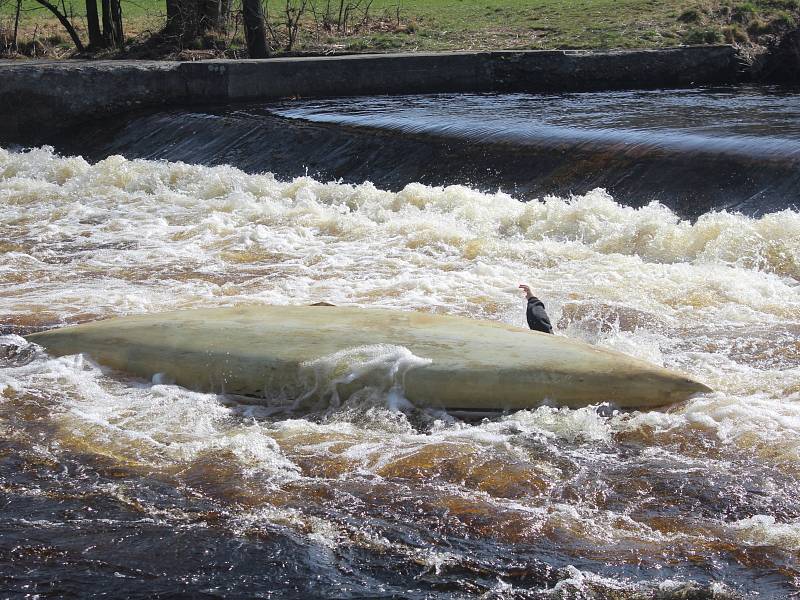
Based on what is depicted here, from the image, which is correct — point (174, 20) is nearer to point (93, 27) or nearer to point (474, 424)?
point (93, 27)

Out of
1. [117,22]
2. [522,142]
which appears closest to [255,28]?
[117,22]

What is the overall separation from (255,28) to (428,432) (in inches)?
510

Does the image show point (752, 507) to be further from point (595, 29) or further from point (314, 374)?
point (595, 29)

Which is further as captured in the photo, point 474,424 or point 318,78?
point 318,78

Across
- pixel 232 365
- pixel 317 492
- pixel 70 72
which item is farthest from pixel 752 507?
pixel 70 72

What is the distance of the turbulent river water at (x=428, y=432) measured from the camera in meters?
3.81

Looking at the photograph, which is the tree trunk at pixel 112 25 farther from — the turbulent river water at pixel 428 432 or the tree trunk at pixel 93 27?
the turbulent river water at pixel 428 432

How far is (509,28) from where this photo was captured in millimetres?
18812

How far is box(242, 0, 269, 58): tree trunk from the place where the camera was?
16688mm

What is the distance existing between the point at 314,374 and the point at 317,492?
3.90 feet

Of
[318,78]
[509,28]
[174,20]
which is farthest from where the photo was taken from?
[509,28]

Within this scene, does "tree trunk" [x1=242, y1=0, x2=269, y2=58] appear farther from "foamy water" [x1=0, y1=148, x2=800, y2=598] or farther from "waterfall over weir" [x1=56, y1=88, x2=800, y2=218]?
"foamy water" [x1=0, y1=148, x2=800, y2=598]

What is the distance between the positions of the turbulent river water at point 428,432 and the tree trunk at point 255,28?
7.29m

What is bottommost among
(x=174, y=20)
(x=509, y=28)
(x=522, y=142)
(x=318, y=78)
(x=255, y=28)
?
(x=522, y=142)
